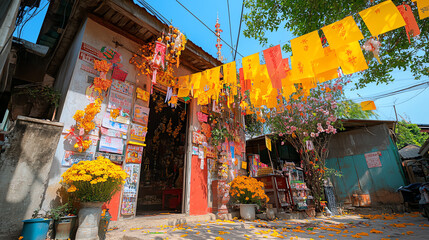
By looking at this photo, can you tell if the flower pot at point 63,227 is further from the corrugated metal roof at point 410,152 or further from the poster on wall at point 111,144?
the corrugated metal roof at point 410,152

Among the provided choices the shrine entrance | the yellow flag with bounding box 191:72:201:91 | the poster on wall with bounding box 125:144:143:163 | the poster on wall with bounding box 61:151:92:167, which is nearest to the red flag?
the yellow flag with bounding box 191:72:201:91

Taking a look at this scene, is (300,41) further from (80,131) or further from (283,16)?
(80,131)

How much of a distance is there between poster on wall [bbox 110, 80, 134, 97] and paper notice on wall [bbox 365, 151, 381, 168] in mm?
10754

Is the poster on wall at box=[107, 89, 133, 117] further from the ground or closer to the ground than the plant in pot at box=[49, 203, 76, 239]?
further from the ground

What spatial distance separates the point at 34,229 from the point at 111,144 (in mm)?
1811

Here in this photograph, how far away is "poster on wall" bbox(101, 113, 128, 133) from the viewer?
4.20 m

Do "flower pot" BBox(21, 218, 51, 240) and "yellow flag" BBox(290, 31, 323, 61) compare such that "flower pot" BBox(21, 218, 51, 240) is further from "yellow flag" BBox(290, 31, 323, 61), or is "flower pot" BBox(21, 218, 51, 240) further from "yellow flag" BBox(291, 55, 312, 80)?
"yellow flag" BBox(290, 31, 323, 61)

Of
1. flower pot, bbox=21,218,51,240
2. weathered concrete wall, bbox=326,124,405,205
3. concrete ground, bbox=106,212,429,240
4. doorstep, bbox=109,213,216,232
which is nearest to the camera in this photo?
flower pot, bbox=21,218,51,240

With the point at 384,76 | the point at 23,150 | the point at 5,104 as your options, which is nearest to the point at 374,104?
the point at 384,76

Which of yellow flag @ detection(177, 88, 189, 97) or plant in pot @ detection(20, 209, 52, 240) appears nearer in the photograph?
plant in pot @ detection(20, 209, 52, 240)

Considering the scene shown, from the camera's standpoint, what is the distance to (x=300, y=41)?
3.86 metres

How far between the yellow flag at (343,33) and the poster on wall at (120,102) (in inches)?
171

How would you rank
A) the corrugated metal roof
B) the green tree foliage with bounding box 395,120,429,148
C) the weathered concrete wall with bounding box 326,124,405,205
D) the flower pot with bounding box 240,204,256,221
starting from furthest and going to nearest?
1. the green tree foliage with bounding box 395,120,429,148
2. the corrugated metal roof
3. the weathered concrete wall with bounding box 326,124,405,205
4. the flower pot with bounding box 240,204,256,221

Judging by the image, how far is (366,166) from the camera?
9492 millimetres
